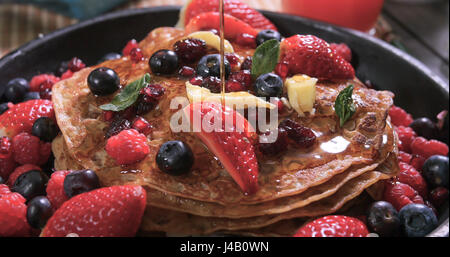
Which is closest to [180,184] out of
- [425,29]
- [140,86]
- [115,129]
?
[115,129]

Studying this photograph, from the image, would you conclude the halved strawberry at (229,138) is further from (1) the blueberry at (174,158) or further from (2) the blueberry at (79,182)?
(2) the blueberry at (79,182)

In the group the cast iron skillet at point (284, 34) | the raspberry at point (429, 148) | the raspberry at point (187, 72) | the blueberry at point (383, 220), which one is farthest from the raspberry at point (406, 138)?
the raspberry at point (187, 72)

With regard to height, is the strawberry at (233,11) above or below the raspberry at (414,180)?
above

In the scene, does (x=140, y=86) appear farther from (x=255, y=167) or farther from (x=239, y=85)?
(x=255, y=167)

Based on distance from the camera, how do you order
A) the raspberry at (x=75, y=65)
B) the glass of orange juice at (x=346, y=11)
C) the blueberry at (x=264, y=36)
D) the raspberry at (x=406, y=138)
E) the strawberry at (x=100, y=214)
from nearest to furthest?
the strawberry at (x=100, y=214) < the raspberry at (x=406, y=138) < the blueberry at (x=264, y=36) < the raspberry at (x=75, y=65) < the glass of orange juice at (x=346, y=11)

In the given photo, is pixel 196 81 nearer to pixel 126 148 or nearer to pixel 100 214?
pixel 126 148

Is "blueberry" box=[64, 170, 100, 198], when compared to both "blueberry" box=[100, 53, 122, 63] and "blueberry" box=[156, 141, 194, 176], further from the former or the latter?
"blueberry" box=[100, 53, 122, 63]
